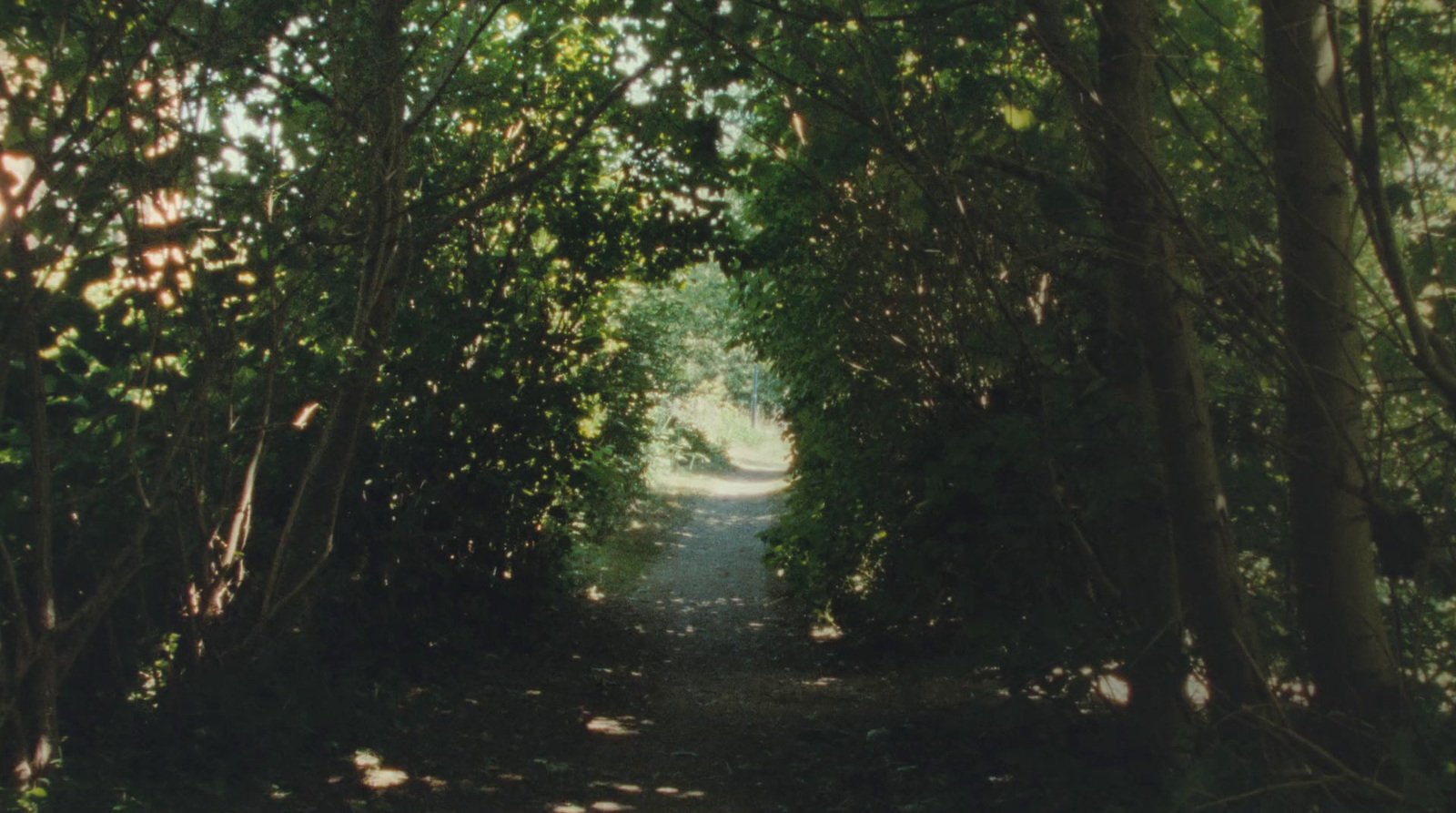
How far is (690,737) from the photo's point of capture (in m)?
7.45

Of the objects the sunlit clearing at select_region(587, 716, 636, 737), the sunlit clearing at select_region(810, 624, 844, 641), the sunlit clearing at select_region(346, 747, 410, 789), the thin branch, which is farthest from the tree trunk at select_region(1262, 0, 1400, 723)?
the sunlit clearing at select_region(810, 624, 844, 641)

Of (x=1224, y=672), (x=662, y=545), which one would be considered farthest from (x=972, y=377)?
(x=662, y=545)

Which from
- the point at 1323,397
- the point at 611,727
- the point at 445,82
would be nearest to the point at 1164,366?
the point at 1323,397

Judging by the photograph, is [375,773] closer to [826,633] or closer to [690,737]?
[690,737]

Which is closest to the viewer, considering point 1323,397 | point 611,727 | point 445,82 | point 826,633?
point 1323,397

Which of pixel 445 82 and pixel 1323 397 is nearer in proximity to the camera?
pixel 1323 397

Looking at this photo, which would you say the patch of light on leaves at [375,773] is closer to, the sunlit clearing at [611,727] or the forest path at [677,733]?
the forest path at [677,733]

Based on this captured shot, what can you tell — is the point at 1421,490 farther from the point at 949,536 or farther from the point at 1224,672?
the point at 949,536

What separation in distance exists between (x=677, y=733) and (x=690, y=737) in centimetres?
12

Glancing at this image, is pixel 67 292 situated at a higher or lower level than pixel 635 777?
higher

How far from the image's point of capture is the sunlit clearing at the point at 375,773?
19.0ft

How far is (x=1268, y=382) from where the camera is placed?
4.01 meters

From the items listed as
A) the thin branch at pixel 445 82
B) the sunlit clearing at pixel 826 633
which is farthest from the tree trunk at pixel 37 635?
the sunlit clearing at pixel 826 633

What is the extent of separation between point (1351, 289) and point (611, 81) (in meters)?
6.31
